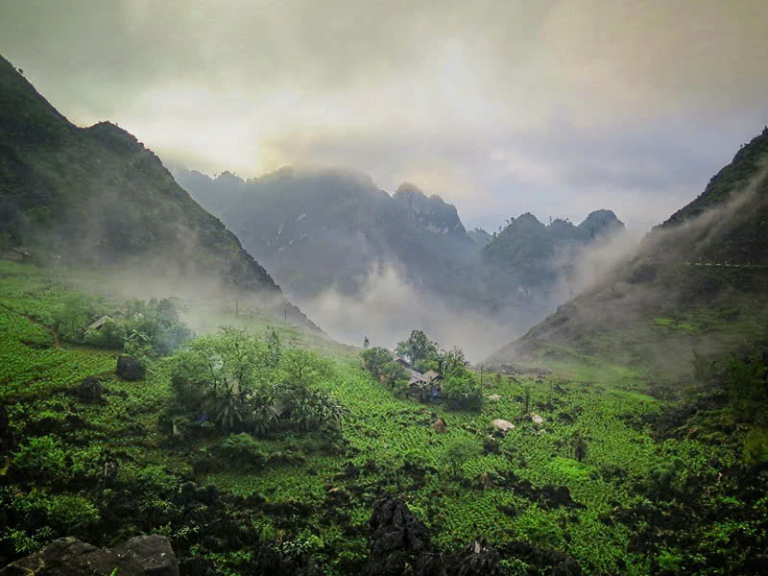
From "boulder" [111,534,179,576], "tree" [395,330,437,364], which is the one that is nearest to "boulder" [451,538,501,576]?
"boulder" [111,534,179,576]

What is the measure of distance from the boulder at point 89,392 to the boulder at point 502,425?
177 ft

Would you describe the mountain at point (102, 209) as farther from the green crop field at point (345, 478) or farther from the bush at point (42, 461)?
the bush at point (42, 461)

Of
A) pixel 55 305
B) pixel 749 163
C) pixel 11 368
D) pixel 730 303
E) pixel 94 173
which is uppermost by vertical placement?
pixel 749 163

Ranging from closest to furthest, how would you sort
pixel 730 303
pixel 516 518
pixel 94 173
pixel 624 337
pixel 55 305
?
pixel 516 518
pixel 55 305
pixel 730 303
pixel 624 337
pixel 94 173

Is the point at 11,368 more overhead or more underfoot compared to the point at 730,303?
more underfoot

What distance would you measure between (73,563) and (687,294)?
7108 inches

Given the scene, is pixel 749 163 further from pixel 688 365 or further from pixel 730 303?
pixel 688 365

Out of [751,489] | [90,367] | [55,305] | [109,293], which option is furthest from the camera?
[109,293]

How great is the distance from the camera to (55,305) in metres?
67.2

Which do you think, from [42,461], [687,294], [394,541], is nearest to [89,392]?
[42,461]

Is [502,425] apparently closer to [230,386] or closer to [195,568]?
[230,386]

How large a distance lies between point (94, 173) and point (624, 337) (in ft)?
738

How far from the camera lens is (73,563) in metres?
16.1

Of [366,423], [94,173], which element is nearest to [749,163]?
[366,423]
